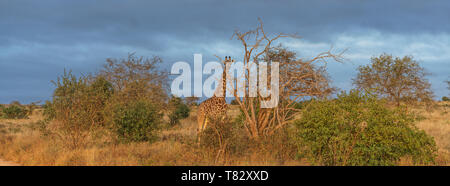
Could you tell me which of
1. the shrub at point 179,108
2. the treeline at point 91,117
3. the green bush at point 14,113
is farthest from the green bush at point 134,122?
the green bush at point 14,113

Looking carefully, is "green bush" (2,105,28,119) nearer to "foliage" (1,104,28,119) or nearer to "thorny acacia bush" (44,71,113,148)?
"foliage" (1,104,28,119)

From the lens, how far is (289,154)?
32.2 ft

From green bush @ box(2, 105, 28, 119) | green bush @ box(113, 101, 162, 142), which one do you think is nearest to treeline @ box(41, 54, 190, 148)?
green bush @ box(113, 101, 162, 142)

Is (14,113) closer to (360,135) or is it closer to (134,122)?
(134,122)

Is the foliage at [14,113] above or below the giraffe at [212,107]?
below

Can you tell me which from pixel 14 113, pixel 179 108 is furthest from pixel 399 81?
pixel 14 113

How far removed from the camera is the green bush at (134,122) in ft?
41.3

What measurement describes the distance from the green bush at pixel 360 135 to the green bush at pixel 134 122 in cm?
611

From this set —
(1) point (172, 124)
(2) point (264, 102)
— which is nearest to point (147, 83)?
(1) point (172, 124)

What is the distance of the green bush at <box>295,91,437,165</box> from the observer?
28.1 feet

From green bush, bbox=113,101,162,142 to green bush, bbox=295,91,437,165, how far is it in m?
6.11

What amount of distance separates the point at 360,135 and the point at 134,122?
311 inches

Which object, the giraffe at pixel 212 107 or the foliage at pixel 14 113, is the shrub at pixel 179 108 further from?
the foliage at pixel 14 113
